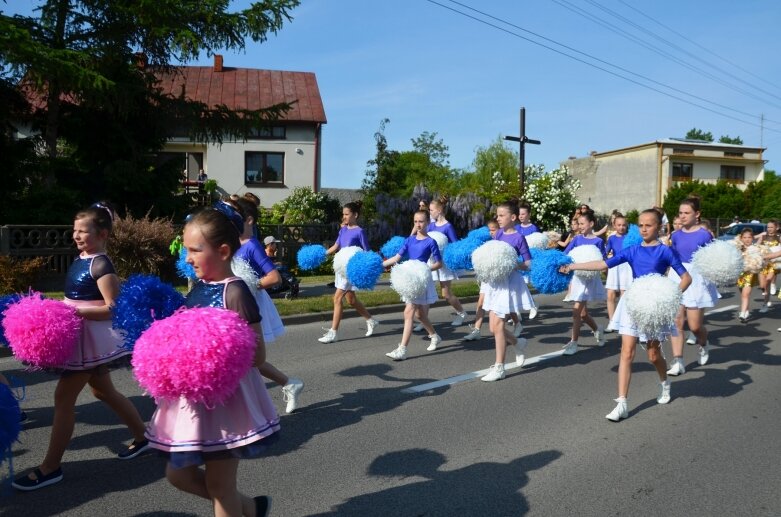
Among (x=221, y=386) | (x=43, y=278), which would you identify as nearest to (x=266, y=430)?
(x=221, y=386)

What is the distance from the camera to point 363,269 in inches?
309

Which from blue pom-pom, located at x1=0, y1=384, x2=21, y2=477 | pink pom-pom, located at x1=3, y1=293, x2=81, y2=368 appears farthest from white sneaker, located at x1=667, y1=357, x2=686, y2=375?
blue pom-pom, located at x1=0, y1=384, x2=21, y2=477

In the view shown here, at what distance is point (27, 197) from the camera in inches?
621

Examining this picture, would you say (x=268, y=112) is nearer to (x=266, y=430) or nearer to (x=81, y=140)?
(x=81, y=140)

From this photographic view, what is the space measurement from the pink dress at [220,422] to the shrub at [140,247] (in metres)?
11.3

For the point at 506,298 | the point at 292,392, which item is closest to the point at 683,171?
the point at 506,298

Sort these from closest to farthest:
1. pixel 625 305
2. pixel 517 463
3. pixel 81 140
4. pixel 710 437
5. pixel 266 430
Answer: pixel 266 430
pixel 517 463
pixel 710 437
pixel 625 305
pixel 81 140

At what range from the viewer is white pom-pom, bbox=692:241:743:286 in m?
7.62

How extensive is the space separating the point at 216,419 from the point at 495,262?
4.67 metres

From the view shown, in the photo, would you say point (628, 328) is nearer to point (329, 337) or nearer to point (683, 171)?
point (329, 337)

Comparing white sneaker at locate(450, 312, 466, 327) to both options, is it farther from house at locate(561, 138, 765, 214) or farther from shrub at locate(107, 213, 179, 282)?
house at locate(561, 138, 765, 214)

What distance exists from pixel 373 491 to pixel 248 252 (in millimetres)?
2326

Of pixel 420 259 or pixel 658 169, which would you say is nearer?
pixel 420 259

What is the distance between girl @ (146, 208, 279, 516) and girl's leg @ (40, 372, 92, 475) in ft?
4.66
